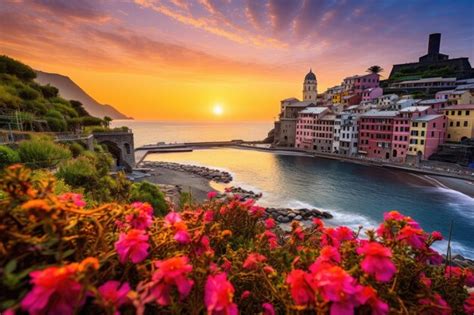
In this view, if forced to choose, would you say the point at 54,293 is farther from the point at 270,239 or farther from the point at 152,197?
the point at 152,197

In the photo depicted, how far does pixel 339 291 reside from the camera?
3.85 ft

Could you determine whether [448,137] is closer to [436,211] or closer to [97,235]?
Answer: [436,211]

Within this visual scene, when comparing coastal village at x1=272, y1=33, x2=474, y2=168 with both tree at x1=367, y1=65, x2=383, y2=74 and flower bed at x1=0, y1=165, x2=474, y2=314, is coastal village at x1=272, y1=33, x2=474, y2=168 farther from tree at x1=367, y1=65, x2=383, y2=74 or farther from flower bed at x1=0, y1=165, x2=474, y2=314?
flower bed at x1=0, y1=165, x2=474, y2=314

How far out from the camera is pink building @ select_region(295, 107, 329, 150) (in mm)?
54981

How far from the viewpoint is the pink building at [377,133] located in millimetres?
41938

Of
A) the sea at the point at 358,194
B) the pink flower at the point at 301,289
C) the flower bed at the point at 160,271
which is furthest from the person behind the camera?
the sea at the point at 358,194

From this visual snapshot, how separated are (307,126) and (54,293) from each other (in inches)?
2343

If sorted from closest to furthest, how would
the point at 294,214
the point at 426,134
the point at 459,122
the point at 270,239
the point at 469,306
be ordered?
the point at 469,306 → the point at 270,239 → the point at 294,214 → the point at 426,134 → the point at 459,122

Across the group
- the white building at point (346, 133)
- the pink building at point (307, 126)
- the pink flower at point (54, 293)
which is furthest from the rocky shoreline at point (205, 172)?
the pink flower at point (54, 293)

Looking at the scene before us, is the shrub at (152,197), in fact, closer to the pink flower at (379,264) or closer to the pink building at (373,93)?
the pink flower at (379,264)

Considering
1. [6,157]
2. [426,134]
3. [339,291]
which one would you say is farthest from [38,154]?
[426,134]

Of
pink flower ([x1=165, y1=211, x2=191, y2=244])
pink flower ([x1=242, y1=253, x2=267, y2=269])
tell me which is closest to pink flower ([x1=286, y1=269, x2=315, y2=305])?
pink flower ([x1=242, y1=253, x2=267, y2=269])

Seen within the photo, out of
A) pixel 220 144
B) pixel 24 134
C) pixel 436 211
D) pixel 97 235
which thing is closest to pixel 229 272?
pixel 97 235

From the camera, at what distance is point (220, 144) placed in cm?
6919
